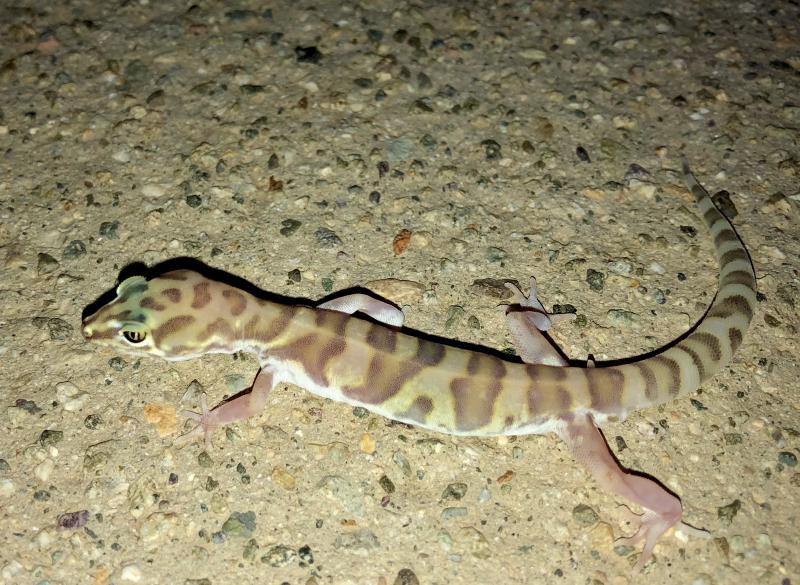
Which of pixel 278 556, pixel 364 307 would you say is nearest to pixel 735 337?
pixel 364 307

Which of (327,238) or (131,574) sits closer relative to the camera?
(131,574)

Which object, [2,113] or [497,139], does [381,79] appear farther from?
[2,113]

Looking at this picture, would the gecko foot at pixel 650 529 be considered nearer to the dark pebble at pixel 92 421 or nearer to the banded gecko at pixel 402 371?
the banded gecko at pixel 402 371

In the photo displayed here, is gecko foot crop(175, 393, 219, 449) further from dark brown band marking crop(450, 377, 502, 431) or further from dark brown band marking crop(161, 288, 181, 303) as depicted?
dark brown band marking crop(450, 377, 502, 431)

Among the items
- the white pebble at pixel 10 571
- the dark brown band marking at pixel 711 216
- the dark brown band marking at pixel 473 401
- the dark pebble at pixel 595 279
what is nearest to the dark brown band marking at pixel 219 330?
the dark brown band marking at pixel 473 401

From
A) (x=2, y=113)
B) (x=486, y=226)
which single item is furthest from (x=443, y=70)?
(x=2, y=113)

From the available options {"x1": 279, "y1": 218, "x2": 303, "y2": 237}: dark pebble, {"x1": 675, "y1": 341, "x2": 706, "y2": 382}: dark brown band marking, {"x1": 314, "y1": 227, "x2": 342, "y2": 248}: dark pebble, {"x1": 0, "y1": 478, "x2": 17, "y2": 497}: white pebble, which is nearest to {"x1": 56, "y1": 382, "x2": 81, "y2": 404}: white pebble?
{"x1": 0, "y1": 478, "x2": 17, "y2": 497}: white pebble

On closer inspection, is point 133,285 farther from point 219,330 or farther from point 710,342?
point 710,342
